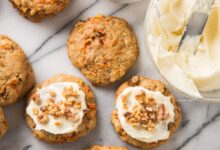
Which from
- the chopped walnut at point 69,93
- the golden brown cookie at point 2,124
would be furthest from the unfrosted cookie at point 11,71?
the chopped walnut at point 69,93

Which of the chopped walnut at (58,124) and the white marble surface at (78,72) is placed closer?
the chopped walnut at (58,124)

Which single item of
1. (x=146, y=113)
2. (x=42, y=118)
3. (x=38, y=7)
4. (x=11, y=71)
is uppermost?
(x=38, y=7)

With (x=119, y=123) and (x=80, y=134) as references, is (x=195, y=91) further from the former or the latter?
(x=80, y=134)

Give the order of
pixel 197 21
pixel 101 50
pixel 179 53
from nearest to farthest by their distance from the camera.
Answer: pixel 197 21
pixel 179 53
pixel 101 50

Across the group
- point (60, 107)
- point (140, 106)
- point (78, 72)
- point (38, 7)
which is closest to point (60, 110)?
point (60, 107)

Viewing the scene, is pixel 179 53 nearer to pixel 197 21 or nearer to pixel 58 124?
pixel 197 21

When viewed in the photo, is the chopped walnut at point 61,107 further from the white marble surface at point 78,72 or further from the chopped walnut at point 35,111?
the white marble surface at point 78,72
